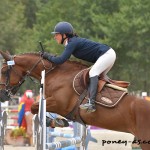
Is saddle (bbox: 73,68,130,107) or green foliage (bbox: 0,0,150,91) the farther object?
green foliage (bbox: 0,0,150,91)

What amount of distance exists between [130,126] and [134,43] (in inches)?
967

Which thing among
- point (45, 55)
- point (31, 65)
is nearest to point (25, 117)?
point (31, 65)

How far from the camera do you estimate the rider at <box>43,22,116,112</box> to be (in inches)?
361

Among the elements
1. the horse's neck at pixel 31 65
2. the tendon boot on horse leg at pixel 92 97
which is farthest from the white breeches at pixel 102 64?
the horse's neck at pixel 31 65

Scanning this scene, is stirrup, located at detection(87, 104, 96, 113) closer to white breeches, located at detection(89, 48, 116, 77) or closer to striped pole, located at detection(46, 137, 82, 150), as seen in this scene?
white breeches, located at detection(89, 48, 116, 77)

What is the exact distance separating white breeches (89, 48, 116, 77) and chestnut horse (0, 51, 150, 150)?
1.14 ft

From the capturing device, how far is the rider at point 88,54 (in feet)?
30.1

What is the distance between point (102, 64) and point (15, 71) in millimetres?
1439

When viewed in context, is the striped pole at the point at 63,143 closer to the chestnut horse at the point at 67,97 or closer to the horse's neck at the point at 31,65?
the chestnut horse at the point at 67,97

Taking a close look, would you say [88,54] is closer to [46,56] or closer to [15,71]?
[46,56]

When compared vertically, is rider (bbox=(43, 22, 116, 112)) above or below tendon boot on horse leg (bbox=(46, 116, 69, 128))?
above

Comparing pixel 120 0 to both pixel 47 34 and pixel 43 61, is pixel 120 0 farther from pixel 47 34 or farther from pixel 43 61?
pixel 43 61

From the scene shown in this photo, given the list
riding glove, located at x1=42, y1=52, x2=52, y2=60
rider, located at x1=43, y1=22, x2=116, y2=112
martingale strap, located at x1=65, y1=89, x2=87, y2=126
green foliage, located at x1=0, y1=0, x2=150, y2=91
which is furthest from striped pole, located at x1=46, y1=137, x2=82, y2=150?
green foliage, located at x1=0, y1=0, x2=150, y2=91

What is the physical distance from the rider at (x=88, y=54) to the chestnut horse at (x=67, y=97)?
0.63 ft
